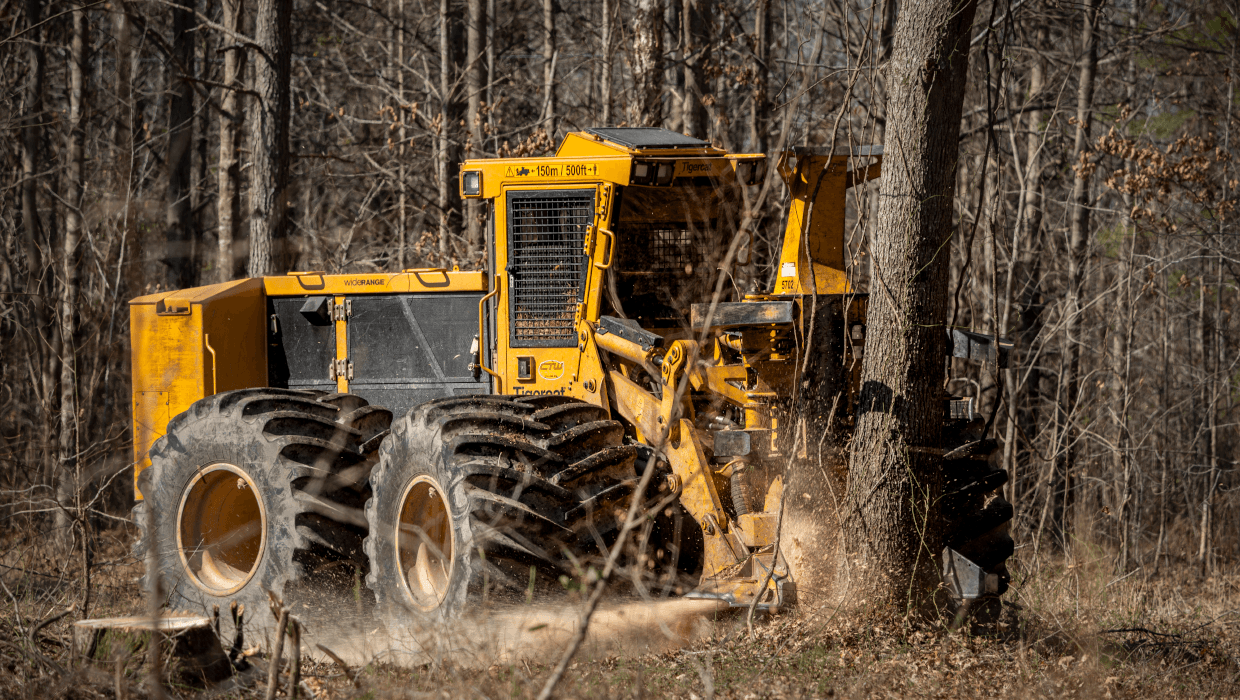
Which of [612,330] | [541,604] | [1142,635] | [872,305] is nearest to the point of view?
[541,604]

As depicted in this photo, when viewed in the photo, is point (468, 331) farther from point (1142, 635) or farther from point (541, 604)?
point (1142, 635)

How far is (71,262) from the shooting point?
14.5 metres

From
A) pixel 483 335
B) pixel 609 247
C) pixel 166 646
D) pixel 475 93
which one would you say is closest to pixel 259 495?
pixel 483 335

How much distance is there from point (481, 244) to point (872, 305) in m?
8.94

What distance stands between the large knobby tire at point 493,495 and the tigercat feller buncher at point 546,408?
15 millimetres

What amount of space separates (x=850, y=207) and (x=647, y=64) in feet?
18.6

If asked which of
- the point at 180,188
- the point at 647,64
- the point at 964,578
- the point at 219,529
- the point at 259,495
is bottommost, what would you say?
the point at 219,529

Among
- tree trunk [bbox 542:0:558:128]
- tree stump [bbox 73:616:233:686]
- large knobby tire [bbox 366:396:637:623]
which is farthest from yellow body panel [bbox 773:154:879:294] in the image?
tree trunk [bbox 542:0:558:128]

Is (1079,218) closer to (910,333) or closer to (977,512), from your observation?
(977,512)

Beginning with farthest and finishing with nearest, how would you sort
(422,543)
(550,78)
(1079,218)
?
1. (550,78)
2. (1079,218)
3. (422,543)

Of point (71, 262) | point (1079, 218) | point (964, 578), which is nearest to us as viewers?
point (964, 578)

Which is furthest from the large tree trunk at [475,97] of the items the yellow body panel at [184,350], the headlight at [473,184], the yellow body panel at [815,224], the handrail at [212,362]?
the yellow body panel at [815,224]

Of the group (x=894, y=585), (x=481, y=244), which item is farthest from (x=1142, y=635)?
(x=481, y=244)

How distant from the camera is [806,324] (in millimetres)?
6672
